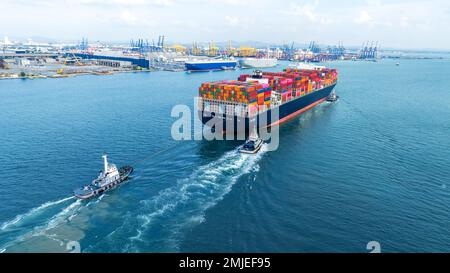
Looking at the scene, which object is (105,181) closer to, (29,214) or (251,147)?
(29,214)

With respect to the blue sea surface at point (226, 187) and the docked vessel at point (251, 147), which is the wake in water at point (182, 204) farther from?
the docked vessel at point (251, 147)

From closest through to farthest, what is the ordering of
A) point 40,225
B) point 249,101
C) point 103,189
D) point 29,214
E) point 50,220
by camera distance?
point 40,225
point 50,220
point 29,214
point 103,189
point 249,101

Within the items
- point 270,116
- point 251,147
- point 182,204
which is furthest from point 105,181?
point 270,116

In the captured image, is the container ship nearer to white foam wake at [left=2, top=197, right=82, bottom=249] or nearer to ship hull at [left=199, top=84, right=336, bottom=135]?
ship hull at [left=199, top=84, right=336, bottom=135]

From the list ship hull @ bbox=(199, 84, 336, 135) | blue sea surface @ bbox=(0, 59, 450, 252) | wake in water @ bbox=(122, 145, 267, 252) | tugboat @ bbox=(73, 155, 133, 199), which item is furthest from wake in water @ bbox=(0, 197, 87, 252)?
ship hull @ bbox=(199, 84, 336, 135)

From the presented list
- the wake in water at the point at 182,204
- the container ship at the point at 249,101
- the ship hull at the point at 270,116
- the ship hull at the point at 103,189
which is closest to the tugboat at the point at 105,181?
the ship hull at the point at 103,189
